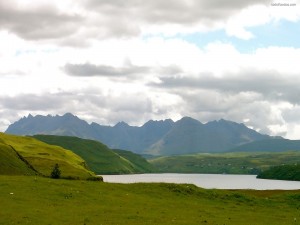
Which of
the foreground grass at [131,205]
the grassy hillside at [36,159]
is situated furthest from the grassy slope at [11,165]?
the foreground grass at [131,205]

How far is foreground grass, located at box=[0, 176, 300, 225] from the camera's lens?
4387 cm

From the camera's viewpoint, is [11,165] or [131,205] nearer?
[131,205]

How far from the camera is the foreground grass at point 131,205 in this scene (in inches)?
1727

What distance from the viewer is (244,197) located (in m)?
67.6

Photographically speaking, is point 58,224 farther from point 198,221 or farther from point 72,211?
point 198,221

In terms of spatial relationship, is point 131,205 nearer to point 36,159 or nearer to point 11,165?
point 11,165

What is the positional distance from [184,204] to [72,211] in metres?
17.8

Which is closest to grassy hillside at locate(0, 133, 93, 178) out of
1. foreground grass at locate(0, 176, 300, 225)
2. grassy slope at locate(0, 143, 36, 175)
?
grassy slope at locate(0, 143, 36, 175)

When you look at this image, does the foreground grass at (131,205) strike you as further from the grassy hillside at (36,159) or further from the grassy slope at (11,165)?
the grassy hillside at (36,159)

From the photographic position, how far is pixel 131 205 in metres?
53.5

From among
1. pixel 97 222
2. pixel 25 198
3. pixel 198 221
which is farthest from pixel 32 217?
pixel 198 221

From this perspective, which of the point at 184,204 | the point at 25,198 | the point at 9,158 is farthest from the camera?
the point at 9,158

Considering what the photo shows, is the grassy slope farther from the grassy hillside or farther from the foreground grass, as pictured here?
the foreground grass

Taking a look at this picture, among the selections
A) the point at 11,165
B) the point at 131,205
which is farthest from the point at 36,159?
the point at 131,205
